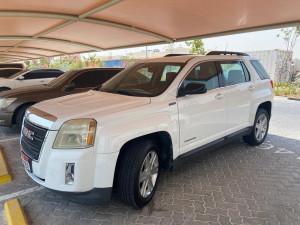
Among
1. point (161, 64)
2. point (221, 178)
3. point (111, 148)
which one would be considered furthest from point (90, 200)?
point (161, 64)

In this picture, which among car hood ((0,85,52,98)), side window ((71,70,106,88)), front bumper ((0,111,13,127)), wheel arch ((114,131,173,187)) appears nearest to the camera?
wheel arch ((114,131,173,187))

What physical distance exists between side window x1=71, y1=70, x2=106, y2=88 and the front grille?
385 centimetres

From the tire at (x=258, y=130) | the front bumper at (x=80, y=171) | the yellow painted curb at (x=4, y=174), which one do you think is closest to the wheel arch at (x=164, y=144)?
the front bumper at (x=80, y=171)

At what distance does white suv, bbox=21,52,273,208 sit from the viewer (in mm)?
2387

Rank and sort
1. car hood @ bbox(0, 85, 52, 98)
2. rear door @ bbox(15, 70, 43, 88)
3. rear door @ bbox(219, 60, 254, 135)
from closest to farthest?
rear door @ bbox(219, 60, 254, 135), car hood @ bbox(0, 85, 52, 98), rear door @ bbox(15, 70, 43, 88)

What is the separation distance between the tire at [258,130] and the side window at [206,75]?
1573 mm

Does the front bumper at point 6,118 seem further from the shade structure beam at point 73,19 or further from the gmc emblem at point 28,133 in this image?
the gmc emblem at point 28,133

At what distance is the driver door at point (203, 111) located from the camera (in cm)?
320

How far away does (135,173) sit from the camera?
2600 mm

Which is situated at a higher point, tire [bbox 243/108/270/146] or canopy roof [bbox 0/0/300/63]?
canopy roof [bbox 0/0/300/63]

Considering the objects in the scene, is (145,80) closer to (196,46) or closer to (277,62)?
(196,46)

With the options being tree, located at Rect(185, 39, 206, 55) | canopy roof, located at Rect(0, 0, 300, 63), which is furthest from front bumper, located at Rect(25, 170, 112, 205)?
tree, located at Rect(185, 39, 206, 55)

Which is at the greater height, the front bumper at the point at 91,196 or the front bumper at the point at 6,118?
the front bumper at the point at 6,118

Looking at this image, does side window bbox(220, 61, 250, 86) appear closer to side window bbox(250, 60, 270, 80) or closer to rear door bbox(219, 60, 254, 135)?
rear door bbox(219, 60, 254, 135)
